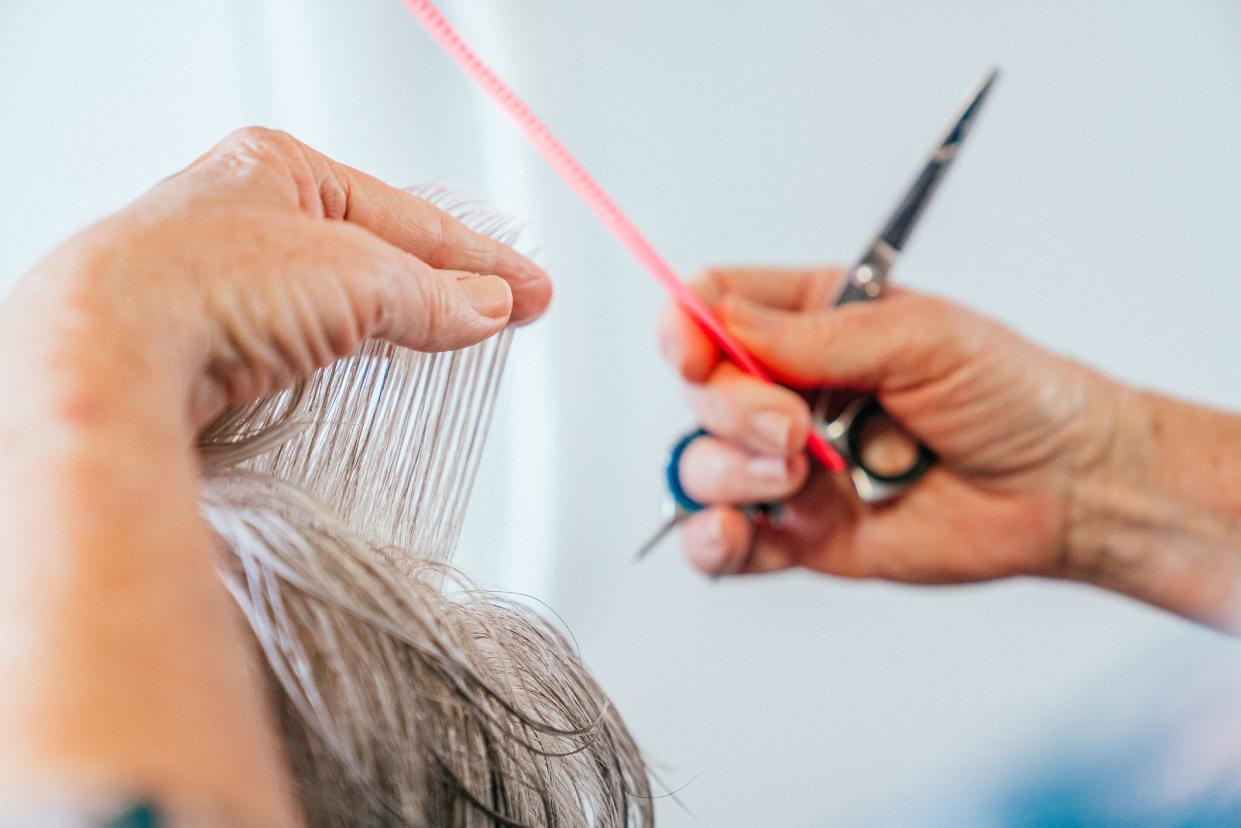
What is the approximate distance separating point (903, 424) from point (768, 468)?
127 millimetres

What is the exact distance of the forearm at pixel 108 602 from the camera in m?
0.27

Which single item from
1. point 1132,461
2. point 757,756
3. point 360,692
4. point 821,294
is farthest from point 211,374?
point 1132,461

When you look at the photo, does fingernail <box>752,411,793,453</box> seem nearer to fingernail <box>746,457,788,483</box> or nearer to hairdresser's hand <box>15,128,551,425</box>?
fingernail <box>746,457,788,483</box>

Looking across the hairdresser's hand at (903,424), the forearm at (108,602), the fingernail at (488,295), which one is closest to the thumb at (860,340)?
the hairdresser's hand at (903,424)

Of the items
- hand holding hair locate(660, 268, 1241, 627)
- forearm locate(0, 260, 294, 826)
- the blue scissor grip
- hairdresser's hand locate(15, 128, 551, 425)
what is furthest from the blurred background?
forearm locate(0, 260, 294, 826)

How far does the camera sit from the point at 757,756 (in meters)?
0.81

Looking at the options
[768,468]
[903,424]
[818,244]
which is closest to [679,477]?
[768,468]

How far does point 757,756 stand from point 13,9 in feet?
2.77

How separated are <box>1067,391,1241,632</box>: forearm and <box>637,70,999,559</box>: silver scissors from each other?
16cm

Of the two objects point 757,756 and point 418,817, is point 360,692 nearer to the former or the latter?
point 418,817

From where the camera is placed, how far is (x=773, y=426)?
0.59 metres

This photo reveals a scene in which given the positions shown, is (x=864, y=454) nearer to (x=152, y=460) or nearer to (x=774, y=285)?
(x=774, y=285)

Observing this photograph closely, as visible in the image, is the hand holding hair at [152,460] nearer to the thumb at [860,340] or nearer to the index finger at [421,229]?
the index finger at [421,229]

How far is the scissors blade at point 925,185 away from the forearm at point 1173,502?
0.27 m
